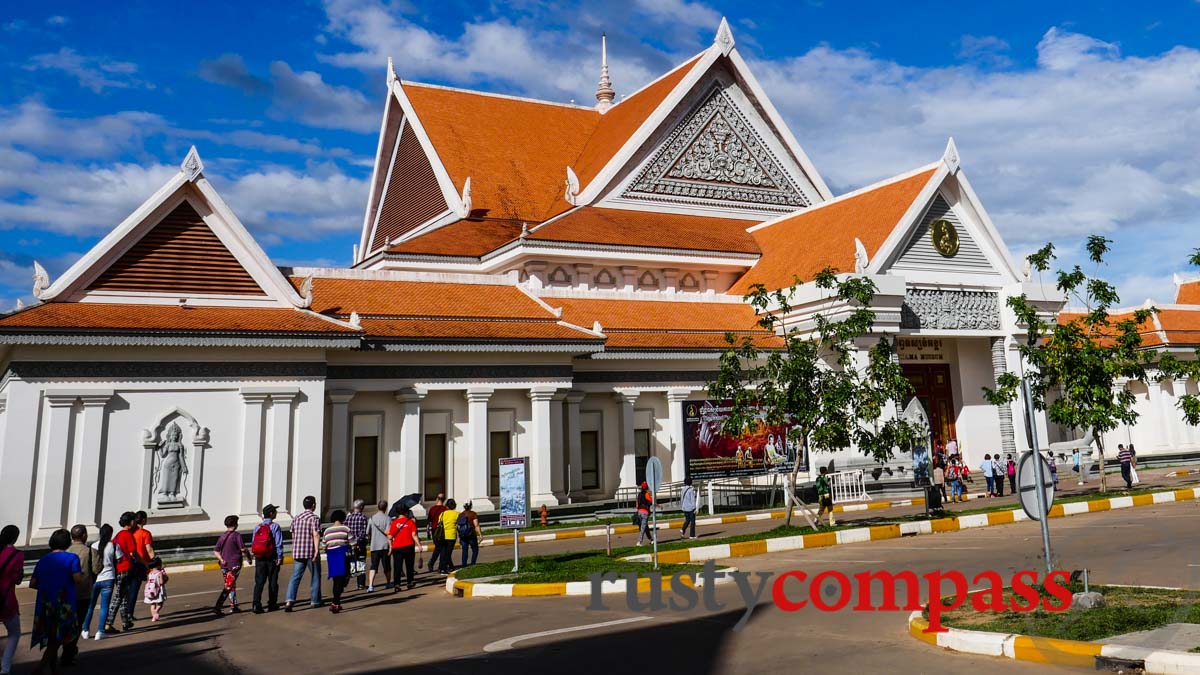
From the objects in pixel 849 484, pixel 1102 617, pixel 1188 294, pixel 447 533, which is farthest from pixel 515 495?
pixel 1188 294

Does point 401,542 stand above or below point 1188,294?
below

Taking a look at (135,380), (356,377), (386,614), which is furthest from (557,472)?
(386,614)

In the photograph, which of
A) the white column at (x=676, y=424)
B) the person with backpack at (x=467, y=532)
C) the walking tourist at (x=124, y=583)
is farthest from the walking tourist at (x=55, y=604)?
the white column at (x=676, y=424)

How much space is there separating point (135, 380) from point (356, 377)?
15.6 ft

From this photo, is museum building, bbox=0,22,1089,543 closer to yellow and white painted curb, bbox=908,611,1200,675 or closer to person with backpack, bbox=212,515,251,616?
person with backpack, bbox=212,515,251,616

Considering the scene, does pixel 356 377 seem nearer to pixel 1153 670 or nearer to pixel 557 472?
pixel 557 472

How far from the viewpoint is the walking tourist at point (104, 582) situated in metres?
9.83

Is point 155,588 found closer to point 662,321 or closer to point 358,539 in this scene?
point 358,539

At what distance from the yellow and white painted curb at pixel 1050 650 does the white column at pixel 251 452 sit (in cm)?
1530

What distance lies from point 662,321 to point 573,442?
5264 mm

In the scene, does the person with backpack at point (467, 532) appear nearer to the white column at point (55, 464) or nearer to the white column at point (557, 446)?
the white column at point (557, 446)

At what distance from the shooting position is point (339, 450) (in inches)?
819

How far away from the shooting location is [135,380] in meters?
18.3

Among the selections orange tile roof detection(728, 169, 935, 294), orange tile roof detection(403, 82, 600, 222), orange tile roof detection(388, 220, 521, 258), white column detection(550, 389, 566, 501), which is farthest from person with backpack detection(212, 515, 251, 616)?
orange tile roof detection(403, 82, 600, 222)
